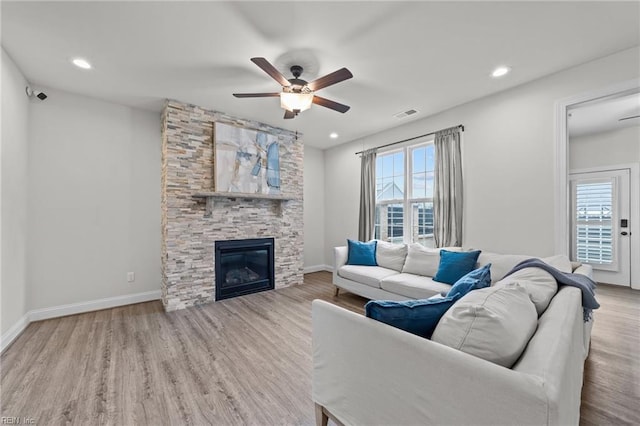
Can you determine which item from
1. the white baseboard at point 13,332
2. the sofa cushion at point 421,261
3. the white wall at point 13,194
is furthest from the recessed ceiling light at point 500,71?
the white baseboard at point 13,332

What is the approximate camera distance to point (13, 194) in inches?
105

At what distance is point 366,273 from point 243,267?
78.3 inches

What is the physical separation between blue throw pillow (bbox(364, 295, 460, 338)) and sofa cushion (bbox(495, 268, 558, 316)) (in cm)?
48

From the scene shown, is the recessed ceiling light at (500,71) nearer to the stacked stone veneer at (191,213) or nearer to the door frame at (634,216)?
the stacked stone veneer at (191,213)

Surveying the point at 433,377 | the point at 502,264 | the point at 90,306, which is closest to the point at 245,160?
the point at 90,306

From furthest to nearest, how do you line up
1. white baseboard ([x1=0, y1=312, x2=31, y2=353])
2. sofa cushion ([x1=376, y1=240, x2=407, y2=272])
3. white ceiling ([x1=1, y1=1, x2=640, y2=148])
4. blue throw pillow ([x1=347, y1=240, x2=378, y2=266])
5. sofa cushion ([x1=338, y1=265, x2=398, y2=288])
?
blue throw pillow ([x1=347, y1=240, x2=378, y2=266])
sofa cushion ([x1=376, y1=240, x2=407, y2=272])
sofa cushion ([x1=338, y1=265, x2=398, y2=288])
white baseboard ([x1=0, y1=312, x2=31, y2=353])
white ceiling ([x1=1, y1=1, x2=640, y2=148])

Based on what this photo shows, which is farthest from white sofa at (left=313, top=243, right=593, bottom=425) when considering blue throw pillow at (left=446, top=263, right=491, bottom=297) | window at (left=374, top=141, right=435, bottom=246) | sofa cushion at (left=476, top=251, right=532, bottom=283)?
window at (left=374, top=141, right=435, bottom=246)

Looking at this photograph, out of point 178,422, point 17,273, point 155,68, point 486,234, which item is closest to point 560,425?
point 178,422

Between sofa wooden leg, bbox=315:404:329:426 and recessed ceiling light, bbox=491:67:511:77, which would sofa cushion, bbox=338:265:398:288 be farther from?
recessed ceiling light, bbox=491:67:511:77

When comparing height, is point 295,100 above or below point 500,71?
below

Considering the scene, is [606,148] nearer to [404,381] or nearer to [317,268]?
[317,268]

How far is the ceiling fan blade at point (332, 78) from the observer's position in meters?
2.24

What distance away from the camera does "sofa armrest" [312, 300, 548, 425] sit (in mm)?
764

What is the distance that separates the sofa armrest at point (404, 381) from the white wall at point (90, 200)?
3.43m
